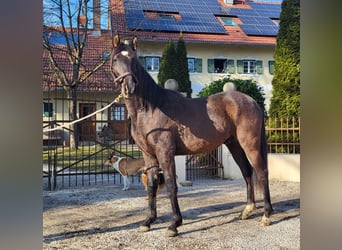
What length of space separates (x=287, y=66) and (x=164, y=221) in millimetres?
4736

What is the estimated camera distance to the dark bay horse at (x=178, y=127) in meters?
3.26

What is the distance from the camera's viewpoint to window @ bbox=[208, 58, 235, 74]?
683 inches

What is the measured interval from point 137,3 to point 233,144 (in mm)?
15864

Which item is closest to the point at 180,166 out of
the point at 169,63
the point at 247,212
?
the point at 247,212

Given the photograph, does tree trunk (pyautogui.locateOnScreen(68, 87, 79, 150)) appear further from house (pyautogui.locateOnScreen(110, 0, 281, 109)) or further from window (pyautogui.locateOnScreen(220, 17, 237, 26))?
window (pyautogui.locateOnScreen(220, 17, 237, 26))

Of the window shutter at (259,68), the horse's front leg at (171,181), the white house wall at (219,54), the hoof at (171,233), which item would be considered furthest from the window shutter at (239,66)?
the hoof at (171,233)

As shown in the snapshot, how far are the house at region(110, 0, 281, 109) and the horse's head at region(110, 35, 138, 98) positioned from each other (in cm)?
1266

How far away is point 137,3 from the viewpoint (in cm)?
1805

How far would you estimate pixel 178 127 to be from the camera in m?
3.36

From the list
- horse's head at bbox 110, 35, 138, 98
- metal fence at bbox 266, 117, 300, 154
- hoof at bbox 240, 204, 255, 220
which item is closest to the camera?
horse's head at bbox 110, 35, 138, 98

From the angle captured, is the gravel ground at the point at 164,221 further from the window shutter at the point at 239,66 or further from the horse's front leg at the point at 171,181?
the window shutter at the point at 239,66

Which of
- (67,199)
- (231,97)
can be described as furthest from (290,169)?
(67,199)

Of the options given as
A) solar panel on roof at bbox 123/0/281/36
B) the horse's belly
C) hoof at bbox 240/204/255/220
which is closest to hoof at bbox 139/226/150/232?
the horse's belly
